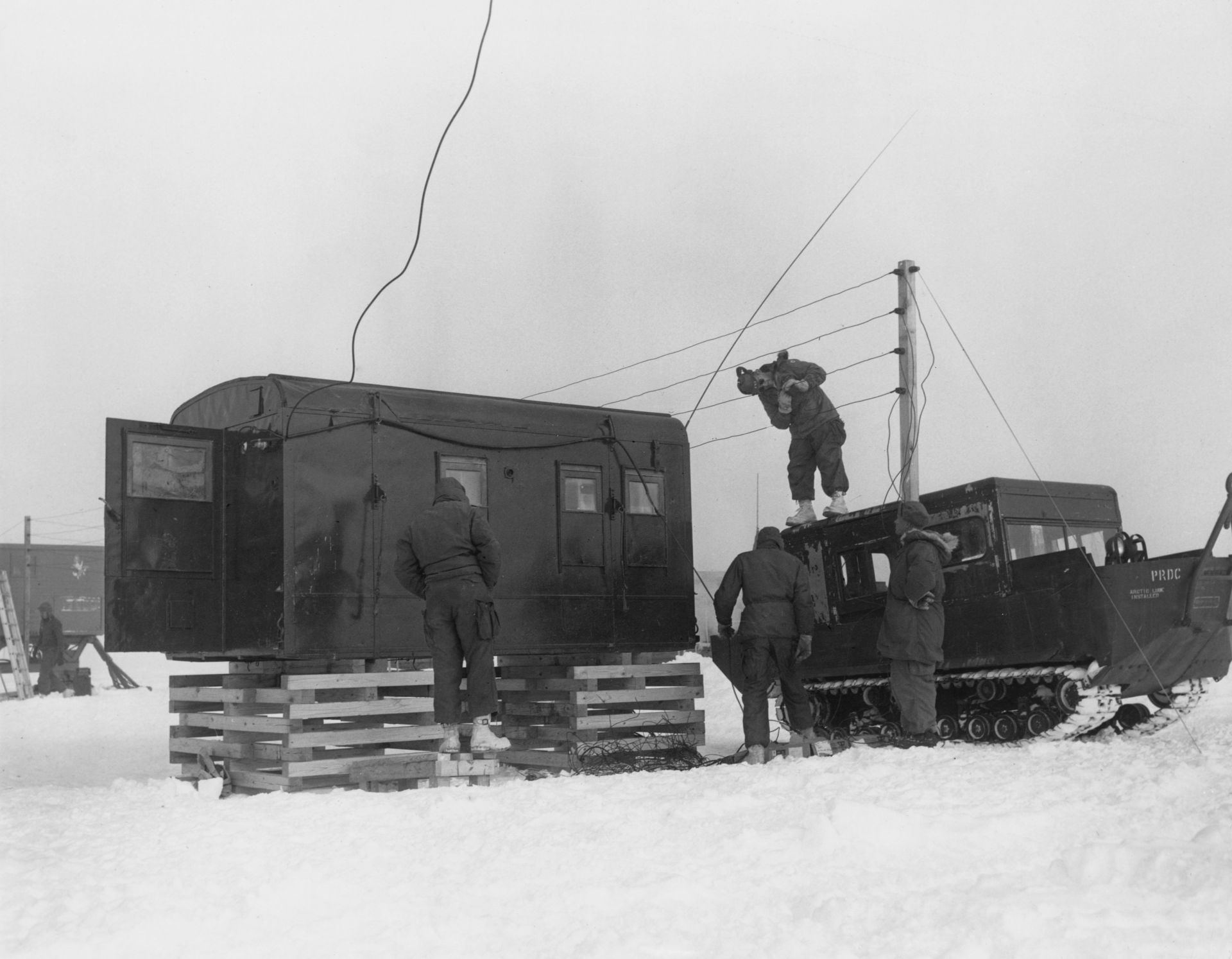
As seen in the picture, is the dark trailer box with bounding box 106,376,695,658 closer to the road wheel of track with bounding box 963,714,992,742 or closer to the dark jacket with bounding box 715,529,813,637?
Answer: the dark jacket with bounding box 715,529,813,637

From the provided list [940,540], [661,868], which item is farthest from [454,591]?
[940,540]

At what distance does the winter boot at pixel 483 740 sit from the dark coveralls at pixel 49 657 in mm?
19713

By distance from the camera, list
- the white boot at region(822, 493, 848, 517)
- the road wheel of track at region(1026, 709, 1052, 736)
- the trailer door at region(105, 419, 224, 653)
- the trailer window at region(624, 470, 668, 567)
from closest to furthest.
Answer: the trailer door at region(105, 419, 224, 653) < the road wheel of track at region(1026, 709, 1052, 736) < the trailer window at region(624, 470, 668, 567) < the white boot at region(822, 493, 848, 517)

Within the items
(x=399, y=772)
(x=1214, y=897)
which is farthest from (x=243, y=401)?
(x=1214, y=897)

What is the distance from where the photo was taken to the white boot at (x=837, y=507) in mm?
12812

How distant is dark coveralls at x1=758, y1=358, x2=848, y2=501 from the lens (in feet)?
43.2

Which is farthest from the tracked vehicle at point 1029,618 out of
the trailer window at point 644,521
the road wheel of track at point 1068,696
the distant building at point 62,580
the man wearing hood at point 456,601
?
the distant building at point 62,580

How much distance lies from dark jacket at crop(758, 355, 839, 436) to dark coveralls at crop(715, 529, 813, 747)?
3.15 metres

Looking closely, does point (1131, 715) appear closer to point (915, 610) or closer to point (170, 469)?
point (915, 610)

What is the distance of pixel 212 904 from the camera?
5.08m

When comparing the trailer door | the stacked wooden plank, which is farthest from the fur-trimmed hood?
the trailer door

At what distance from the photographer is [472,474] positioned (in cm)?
1082

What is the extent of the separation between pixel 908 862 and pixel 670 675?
5.98m

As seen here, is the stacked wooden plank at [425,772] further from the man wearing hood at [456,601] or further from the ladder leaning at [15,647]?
the ladder leaning at [15,647]
